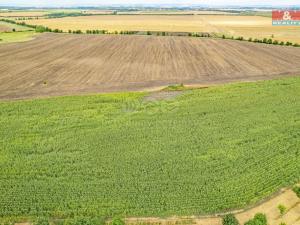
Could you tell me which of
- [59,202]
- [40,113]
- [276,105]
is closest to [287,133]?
[276,105]

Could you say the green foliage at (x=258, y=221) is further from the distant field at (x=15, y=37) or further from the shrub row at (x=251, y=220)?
the distant field at (x=15, y=37)

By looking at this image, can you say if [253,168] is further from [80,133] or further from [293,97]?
[293,97]

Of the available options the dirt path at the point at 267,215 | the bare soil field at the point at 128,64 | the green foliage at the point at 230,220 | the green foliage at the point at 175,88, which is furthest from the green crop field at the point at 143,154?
the bare soil field at the point at 128,64

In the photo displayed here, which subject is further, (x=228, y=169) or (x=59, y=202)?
(x=228, y=169)

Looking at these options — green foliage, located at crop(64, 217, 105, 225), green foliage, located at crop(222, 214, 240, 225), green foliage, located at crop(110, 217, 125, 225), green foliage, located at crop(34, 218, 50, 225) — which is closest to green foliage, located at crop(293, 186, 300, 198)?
green foliage, located at crop(222, 214, 240, 225)

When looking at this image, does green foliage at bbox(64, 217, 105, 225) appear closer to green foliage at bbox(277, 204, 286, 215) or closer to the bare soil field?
green foliage at bbox(277, 204, 286, 215)

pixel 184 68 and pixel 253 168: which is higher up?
pixel 184 68
